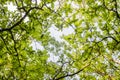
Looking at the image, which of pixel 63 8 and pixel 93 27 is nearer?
pixel 63 8

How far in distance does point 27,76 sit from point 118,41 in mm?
4643

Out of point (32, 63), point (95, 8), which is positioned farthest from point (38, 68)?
point (95, 8)

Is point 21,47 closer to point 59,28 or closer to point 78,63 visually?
point 59,28

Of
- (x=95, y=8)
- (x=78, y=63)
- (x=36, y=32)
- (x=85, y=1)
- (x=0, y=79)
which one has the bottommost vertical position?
(x=0, y=79)

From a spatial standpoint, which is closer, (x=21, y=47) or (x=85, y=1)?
(x=21, y=47)

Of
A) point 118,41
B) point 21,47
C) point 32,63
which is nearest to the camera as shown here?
point 21,47

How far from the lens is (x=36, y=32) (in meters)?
10.0

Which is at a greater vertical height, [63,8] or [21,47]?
[63,8]

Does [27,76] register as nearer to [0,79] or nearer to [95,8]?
[0,79]

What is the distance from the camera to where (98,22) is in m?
12.6

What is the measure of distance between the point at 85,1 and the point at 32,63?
417 cm

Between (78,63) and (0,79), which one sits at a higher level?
(78,63)

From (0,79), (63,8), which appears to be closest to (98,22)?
(63,8)

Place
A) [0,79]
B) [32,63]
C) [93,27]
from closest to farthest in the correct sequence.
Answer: [0,79] → [32,63] → [93,27]
